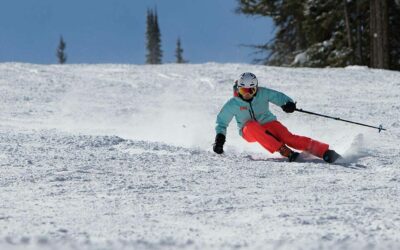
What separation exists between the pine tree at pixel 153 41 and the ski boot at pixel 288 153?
89287 mm

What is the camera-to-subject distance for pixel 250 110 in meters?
7.46

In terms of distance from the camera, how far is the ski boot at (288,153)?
6.64m

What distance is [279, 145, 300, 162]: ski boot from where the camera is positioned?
21.8 ft

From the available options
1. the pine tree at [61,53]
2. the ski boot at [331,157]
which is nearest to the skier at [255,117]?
the ski boot at [331,157]

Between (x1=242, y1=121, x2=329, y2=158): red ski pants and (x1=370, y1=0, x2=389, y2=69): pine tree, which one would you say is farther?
(x1=370, y1=0, x2=389, y2=69): pine tree

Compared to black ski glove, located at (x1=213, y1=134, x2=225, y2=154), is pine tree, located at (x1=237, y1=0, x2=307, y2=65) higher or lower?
higher

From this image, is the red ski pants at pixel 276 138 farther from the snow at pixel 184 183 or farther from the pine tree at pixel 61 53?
the pine tree at pixel 61 53

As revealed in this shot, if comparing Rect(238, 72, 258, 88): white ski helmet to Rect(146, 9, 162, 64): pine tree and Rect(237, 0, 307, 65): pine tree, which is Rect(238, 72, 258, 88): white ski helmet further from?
Rect(146, 9, 162, 64): pine tree

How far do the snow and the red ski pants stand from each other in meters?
0.16

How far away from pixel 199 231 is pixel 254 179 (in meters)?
1.81

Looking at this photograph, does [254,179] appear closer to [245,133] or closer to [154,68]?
[245,133]

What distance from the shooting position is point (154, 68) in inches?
693

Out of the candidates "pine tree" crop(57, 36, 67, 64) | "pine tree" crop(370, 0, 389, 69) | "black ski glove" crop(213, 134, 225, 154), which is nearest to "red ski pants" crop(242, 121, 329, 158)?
"black ski glove" crop(213, 134, 225, 154)

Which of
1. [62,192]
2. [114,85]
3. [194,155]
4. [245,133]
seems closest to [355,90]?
[114,85]
